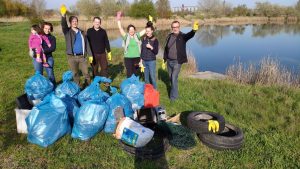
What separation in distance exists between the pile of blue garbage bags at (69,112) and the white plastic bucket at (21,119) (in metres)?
0.22

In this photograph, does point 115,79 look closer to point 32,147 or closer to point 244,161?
point 32,147

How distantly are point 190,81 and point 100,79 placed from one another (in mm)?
3800

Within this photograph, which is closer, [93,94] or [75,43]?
[93,94]

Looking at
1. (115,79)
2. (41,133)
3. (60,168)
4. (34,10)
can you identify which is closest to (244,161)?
(60,168)

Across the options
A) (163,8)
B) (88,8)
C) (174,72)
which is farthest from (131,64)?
(163,8)

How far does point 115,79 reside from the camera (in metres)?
7.38

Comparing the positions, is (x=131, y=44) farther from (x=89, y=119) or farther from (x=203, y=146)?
(x=203, y=146)

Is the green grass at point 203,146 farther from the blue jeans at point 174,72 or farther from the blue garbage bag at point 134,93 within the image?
the blue garbage bag at point 134,93

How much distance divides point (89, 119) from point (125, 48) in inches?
91.5

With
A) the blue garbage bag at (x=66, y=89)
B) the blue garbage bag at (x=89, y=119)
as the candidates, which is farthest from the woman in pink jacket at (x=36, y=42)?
the blue garbage bag at (x=89, y=119)

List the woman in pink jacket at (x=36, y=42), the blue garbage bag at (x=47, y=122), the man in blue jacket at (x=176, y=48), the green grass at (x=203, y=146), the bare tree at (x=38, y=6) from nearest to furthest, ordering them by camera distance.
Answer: the green grass at (x=203, y=146), the blue garbage bag at (x=47, y=122), the man in blue jacket at (x=176, y=48), the woman in pink jacket at (x=36, y=42), the bare tree at (x=38, y=6)

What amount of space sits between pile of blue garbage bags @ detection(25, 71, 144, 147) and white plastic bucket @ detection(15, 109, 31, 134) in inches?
8.8

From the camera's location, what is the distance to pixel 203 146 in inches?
147

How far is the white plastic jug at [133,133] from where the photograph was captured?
3.45m
